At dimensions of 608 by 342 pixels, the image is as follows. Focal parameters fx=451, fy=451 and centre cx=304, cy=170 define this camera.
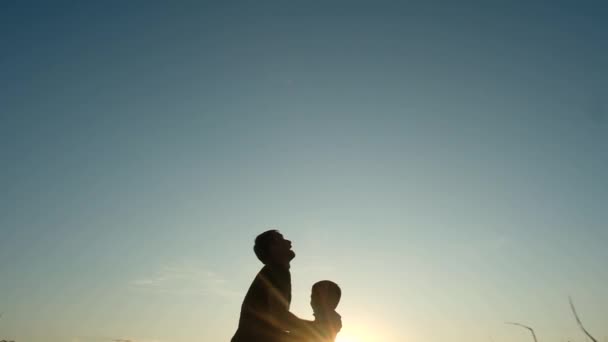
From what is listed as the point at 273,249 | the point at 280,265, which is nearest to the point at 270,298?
the point at 280,265

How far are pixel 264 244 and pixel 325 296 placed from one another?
1253 mm

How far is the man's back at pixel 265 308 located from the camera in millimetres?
6320

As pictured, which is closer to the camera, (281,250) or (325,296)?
(325,296)

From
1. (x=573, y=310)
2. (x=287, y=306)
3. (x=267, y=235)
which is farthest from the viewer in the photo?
(x=267, y=235)

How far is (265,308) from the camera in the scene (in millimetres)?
6492

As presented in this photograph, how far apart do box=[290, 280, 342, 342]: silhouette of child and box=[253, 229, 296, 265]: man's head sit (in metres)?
0.64

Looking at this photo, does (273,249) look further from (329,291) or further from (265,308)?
(329,291)

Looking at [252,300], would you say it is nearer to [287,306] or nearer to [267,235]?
[287,306]

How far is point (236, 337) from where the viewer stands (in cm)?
643

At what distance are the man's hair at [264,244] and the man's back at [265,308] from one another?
0.67ft

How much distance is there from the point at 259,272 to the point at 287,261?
0.47 m

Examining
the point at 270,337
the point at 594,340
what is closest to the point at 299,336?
the point at 270,337

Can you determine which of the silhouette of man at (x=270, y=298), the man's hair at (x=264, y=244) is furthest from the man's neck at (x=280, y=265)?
the man's hair at (x=264, y=244)

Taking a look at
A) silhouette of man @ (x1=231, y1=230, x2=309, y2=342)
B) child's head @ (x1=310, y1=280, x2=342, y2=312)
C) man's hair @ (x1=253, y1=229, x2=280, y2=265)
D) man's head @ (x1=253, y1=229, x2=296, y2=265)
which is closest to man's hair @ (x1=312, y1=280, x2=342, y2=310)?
child's head @ (x1=310, y1=280, x2=342, y2=312)
